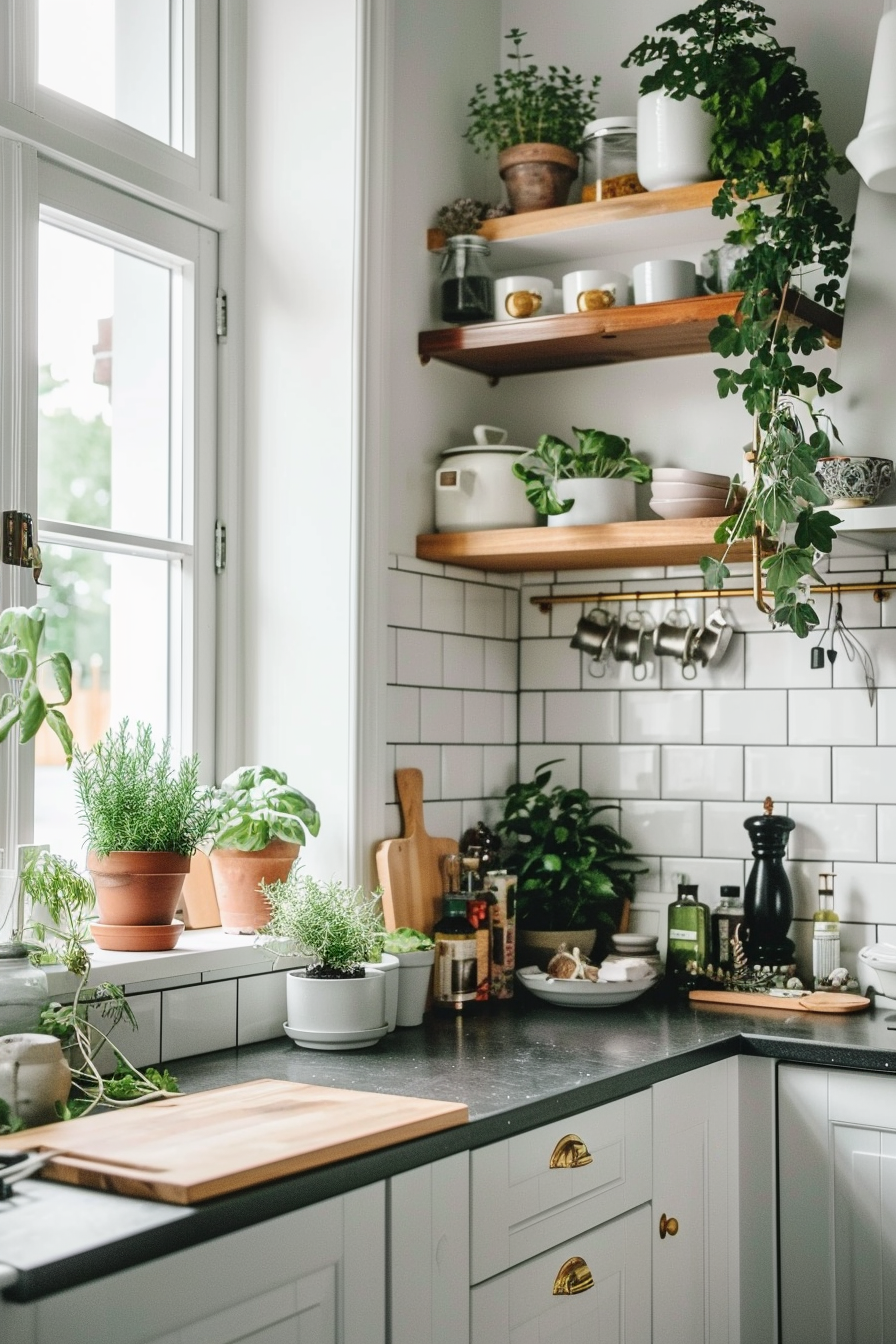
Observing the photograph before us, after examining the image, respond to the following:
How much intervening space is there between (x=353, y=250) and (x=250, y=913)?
3.98ft

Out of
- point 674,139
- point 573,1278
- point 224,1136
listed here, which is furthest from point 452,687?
point 224,1136

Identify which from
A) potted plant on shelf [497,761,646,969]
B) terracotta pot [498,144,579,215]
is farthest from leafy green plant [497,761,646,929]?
terracotta pot [498,144,579,215]

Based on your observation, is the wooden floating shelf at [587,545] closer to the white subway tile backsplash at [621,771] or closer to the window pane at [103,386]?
the white subway tile backsplash at [621,771]

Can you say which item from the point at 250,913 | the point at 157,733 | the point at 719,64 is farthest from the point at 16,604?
the point at 719,64

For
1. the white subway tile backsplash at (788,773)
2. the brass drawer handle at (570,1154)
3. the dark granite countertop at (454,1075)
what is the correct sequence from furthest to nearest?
the white subway tile backsplash at (788,773)
the brass drawer handle at (570,1154)
the dark granite countertop at (454,1075)

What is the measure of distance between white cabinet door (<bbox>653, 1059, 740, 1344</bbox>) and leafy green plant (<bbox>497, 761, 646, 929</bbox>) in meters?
0.59

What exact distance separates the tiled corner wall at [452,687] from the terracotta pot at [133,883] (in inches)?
21.7

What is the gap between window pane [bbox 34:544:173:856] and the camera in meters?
2.37

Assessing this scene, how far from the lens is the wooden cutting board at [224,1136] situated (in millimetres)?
1498

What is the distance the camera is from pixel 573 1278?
201 cm

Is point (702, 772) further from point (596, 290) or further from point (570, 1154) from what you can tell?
point (570, 1154)

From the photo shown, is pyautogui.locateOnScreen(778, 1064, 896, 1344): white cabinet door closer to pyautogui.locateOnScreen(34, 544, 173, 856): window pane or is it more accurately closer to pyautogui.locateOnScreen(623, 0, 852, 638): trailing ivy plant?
pyautogui.locateOnScreen(623, 0, 852, 638): trailing ivy plant

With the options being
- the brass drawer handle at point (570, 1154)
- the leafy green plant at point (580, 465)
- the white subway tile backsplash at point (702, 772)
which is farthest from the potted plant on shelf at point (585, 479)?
the brass drawer handle at point (570, 1154)

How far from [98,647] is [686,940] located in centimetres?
126
